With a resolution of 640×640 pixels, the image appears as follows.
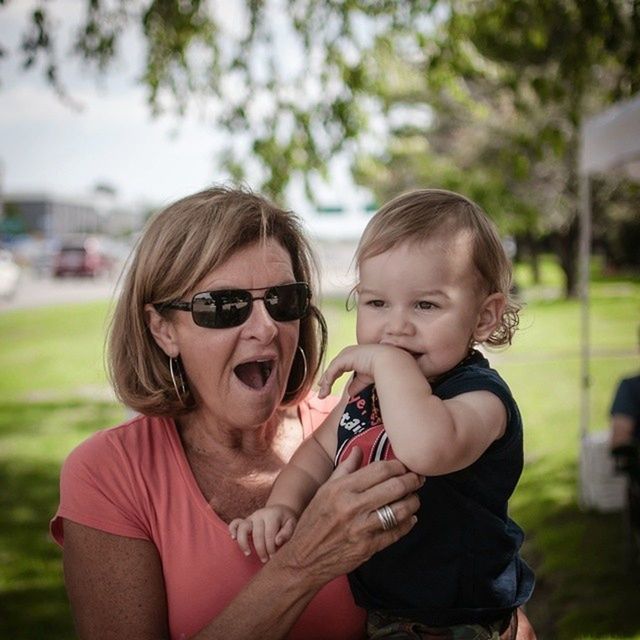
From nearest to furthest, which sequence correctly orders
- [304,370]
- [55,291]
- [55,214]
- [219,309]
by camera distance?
1. [219,309]
2. [304,370]
3. [55,291]
4. [55,214]

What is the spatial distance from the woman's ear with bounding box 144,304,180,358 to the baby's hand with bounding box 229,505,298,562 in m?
0.62

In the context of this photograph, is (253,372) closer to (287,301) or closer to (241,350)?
(241,350)

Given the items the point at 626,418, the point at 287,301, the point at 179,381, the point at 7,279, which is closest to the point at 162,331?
the point at 179,381

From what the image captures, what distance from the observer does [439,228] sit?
199 centimetres

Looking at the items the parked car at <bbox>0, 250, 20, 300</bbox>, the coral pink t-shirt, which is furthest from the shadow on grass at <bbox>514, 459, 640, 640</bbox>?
the parked car at <bbox>0, 250, 20, 300</bbox>

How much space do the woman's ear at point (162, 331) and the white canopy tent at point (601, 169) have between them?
4416mm

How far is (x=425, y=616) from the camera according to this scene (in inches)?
78.9

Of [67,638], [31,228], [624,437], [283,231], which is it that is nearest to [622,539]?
[624,437]

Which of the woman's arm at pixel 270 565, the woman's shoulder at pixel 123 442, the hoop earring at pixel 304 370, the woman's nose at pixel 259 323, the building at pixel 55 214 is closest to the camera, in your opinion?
the woman's arm at pixel 270 565

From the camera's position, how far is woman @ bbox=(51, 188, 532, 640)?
6.75 ft

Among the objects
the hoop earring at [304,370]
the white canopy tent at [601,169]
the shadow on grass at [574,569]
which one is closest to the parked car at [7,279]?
the shadow on grass at [574,569]

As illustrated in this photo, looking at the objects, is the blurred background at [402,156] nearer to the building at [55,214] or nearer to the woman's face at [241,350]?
the woman's face at [241,350]

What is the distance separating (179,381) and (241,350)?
24cm

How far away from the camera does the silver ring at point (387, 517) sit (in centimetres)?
185
